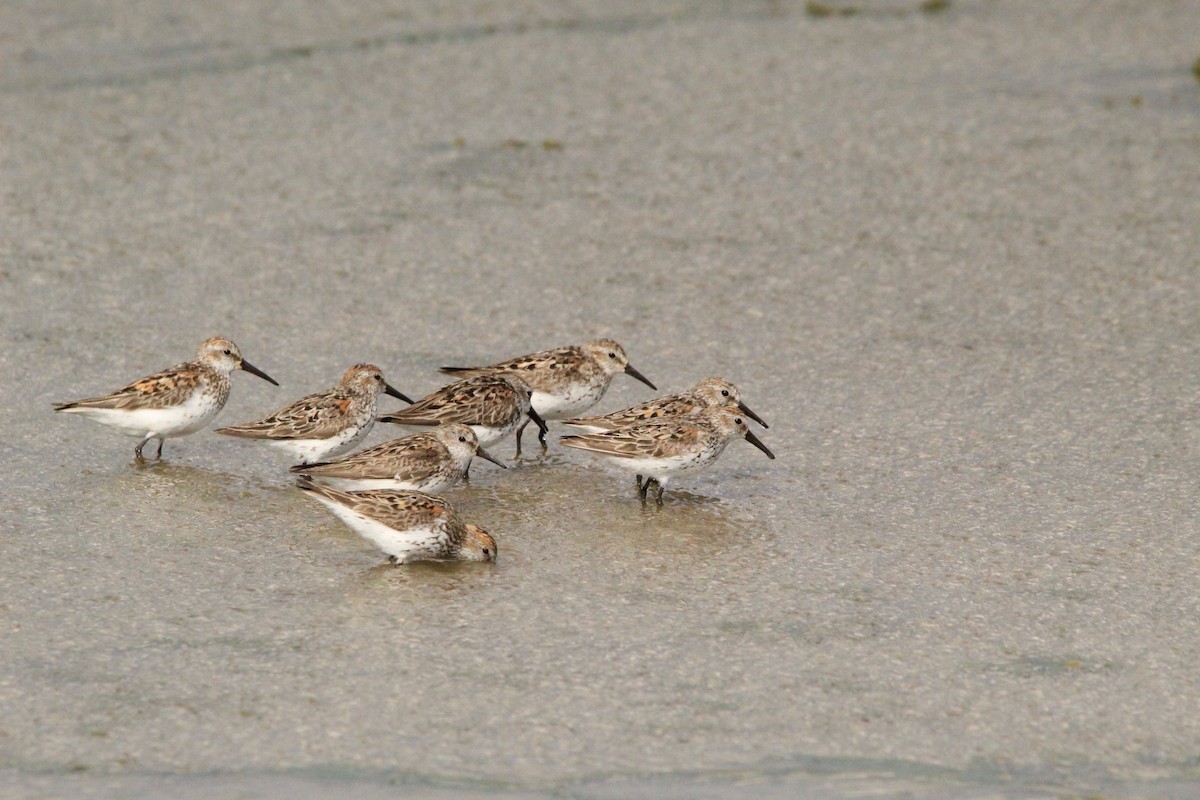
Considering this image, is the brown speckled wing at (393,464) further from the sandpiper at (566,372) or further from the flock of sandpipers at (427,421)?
the sandpiper at (566,372)

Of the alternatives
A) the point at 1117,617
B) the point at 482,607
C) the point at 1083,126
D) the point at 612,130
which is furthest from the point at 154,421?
the point at 1083,126

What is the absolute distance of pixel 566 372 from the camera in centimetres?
902

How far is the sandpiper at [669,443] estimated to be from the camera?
799 cm

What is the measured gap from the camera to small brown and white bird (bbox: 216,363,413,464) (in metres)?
8.21

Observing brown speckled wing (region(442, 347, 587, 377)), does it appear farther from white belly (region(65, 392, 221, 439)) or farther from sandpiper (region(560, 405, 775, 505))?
white belly (region(65, 392, 221, 439))

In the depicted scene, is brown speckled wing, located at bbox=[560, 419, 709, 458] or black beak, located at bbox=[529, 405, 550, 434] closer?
brown speckled wing, located at bbox=[560, 419, 709, 458]

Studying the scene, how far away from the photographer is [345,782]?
209 inches

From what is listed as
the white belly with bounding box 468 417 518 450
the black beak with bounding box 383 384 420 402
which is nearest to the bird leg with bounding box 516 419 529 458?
the white belly with bounding box 468 417 518 450

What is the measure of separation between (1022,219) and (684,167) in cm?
246

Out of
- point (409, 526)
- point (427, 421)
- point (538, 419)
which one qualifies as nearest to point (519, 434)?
point (538, 419)

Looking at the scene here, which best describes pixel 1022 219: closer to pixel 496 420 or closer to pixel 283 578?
pixel 496 420

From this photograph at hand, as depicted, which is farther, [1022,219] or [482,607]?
[1022,219]

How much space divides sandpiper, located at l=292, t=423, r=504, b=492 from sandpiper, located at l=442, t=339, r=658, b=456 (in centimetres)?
93

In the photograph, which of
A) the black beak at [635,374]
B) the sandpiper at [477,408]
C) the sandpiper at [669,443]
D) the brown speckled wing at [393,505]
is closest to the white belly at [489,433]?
the sandpiper at [477,408]
